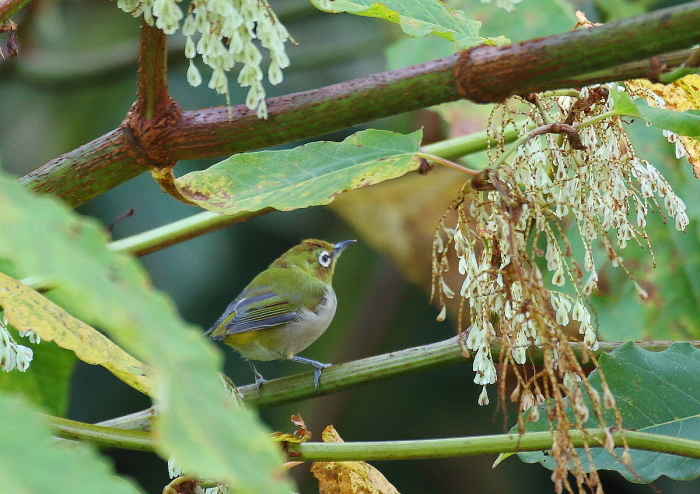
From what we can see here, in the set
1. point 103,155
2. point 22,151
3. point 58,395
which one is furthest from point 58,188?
point 22,151

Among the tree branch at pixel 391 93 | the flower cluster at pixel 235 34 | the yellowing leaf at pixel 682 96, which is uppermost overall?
the flower cluster at pixel 235 34

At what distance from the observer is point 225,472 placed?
0.31 m

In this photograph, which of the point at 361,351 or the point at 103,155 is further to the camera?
the point at 361,351

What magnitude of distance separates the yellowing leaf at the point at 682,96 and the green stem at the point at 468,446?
1.27 feet

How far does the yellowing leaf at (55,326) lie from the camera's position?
792 millimetres

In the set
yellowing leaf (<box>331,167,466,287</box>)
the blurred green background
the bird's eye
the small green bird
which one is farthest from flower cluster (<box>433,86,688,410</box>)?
the bird's eye

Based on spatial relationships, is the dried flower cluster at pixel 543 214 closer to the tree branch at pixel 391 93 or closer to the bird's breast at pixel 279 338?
the tree branch at pixel 391 93

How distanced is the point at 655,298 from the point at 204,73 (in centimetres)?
255

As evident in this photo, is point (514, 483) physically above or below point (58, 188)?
below

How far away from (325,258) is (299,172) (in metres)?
2.23

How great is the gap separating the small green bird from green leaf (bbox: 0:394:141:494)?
7.55 ft

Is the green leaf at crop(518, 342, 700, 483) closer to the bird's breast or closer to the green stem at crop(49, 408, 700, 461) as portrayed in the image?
the green stem at crop(49, 408, 700, 461)

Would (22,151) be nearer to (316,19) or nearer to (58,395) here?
(316,19)

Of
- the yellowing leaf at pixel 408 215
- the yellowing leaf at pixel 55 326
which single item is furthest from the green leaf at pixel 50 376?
the yellowing leaf at pixel 408 215
